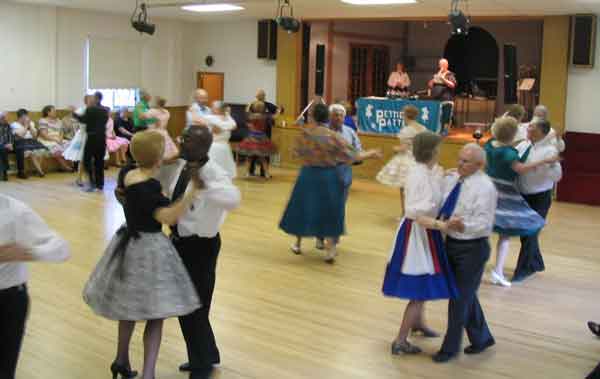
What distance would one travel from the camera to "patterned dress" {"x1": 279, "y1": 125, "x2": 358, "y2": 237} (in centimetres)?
597

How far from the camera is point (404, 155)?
26.0 feet

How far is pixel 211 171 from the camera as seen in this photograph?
3.42m

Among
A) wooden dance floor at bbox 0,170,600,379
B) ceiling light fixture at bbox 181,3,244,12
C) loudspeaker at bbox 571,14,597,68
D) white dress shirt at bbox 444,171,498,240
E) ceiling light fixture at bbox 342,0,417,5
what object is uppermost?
ceiling light fixture at bbox 181,3,244,12

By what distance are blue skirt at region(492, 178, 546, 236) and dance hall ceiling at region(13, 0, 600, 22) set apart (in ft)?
15.3

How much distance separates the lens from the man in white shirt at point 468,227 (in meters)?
3.92

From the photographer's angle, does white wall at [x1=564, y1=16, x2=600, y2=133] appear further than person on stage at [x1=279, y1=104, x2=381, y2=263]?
Yes

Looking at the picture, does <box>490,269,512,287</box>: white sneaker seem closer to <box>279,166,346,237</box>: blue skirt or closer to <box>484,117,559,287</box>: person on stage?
<box>484,117,559,287</box>: person on stage

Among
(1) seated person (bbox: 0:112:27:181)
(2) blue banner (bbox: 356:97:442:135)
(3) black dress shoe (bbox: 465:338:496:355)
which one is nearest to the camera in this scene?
(3) black dress shoe (bbox: 465:338:496:355)

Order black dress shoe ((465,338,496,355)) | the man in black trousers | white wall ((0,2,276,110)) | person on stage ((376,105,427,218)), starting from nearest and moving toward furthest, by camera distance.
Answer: black dress shoe ((465,338,496,355)) → person on stage ((376,105,427,218)) → the man in black trousers → white wall ((0,2,276,110))

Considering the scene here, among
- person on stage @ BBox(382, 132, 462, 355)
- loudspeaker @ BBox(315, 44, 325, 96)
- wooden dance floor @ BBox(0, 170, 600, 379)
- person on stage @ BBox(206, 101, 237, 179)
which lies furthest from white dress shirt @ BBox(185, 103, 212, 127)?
loudspeaker @ BBox(315, 44, 325, 96)

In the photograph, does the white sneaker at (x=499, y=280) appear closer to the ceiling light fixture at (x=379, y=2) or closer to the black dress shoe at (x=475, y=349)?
the black dress shoe at (x=475, y=349)

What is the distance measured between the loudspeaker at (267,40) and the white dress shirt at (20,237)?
11.3m

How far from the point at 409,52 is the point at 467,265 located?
14180mm

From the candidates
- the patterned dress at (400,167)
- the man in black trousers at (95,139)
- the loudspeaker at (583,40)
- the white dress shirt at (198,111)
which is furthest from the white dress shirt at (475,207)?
the loudspeaker at (583,40)
